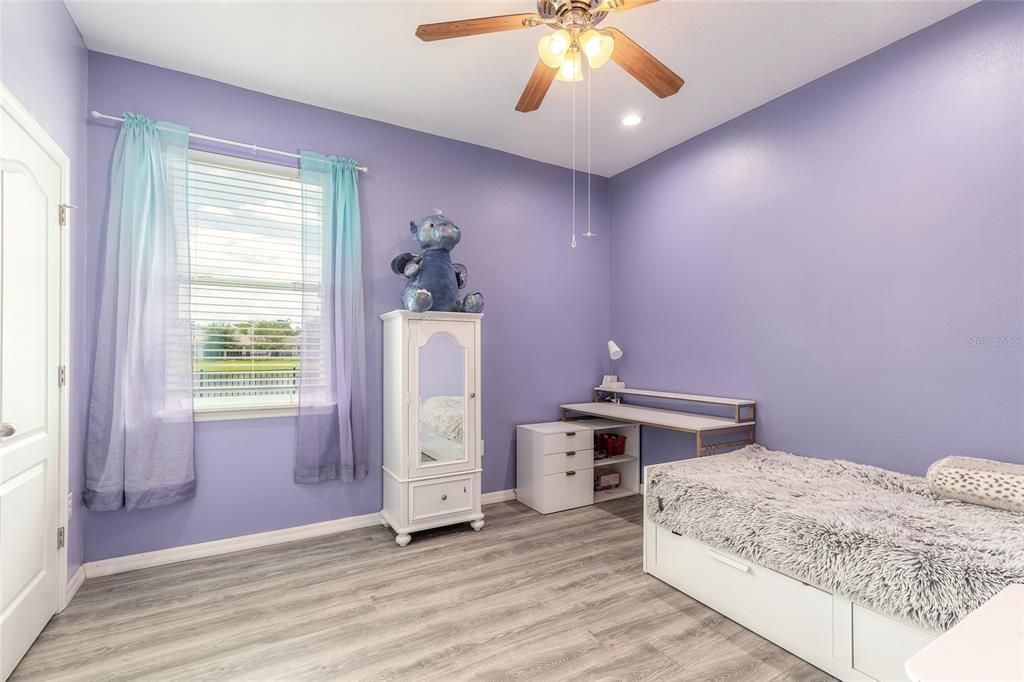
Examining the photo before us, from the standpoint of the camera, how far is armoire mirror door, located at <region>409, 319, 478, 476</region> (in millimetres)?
2930

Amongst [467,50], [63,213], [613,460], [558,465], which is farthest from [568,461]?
[63,213]

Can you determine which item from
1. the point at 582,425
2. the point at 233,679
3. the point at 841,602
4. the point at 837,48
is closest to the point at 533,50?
the point at 837,48

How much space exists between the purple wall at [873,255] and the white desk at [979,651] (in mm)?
1718

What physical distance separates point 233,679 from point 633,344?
3.26 m

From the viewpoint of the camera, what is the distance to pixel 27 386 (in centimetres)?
183

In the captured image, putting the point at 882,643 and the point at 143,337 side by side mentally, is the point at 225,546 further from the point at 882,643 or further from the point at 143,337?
the point at 882,643

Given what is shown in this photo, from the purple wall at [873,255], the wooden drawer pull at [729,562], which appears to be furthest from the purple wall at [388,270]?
the wooden drawer pull at [729,562]

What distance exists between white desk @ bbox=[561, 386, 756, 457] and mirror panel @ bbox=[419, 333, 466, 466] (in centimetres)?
107

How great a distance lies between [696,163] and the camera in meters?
3.47

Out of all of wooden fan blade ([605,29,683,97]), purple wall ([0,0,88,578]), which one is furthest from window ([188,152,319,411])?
wooden fan blade ([605,29,683,97])

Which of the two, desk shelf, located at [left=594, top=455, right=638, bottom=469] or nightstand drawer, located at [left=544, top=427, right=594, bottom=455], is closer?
nightstand drawer, located at [left=544, top=427, right=594, bottom=455]

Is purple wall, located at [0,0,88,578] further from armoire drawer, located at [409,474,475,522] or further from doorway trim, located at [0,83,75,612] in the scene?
armoire drawer, located at [409,474,475,522]

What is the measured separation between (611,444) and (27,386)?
3.43m

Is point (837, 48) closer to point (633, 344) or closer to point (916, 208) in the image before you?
point (916, 208)
